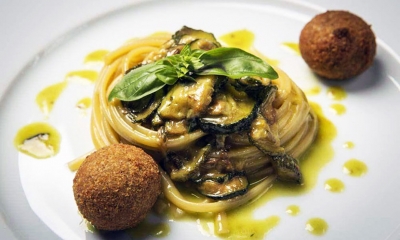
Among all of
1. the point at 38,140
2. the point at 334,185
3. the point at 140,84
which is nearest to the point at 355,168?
the point at 334,185

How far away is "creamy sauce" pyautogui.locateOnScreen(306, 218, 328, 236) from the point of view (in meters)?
4.93

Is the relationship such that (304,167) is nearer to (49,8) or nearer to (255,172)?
(255,172)

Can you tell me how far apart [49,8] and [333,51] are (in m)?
3.97

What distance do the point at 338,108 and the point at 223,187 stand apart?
1896 millimetres

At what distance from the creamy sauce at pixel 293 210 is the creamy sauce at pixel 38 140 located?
2.58 metres

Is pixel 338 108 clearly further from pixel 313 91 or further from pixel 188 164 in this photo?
pixel 188 164

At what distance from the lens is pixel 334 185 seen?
5348mm

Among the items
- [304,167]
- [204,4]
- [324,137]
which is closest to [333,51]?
[324,137]

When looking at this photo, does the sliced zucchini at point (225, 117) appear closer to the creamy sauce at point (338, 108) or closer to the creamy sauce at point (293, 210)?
the creamy sauce at point (293, 210)


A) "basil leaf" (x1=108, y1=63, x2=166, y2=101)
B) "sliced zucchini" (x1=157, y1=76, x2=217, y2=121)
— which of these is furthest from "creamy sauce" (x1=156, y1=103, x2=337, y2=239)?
"basil leaf" (x1=108, y1=63, x2=166, y2=101)

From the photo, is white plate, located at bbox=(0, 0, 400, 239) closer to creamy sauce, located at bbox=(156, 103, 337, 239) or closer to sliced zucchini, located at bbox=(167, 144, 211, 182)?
creamy sauce, located at bbox=(156, 103, 337, 239)

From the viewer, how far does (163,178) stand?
17.4 ft

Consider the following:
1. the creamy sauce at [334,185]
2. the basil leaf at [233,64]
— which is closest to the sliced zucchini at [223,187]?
the creamy sauce at [334,185]

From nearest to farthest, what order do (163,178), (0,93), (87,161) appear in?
(87,161) → (163,178) → (0,93)
